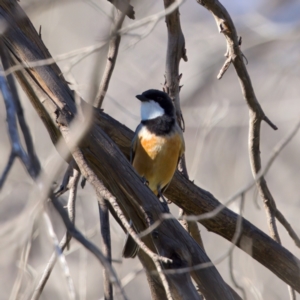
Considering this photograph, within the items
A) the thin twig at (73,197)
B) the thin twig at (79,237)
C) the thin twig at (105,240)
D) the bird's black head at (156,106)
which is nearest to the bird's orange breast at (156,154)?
the bird's black head at (156,106)

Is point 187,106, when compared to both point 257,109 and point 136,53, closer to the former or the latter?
point 136,53

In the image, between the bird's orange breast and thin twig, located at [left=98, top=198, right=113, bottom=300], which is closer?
thin twig, located at [left=98, top=198, right=113, bottom=300]

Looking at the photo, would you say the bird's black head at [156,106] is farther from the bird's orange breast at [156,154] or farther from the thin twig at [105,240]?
the thin twig at [105,240]

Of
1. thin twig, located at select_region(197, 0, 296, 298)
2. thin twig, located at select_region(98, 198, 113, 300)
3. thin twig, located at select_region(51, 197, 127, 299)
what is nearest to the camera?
thin twig, located at select_region(51, 197, 127, 299)

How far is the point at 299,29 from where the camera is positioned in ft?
22.4

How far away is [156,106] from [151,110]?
0.07 metres

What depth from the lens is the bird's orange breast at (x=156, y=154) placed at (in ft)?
15.2

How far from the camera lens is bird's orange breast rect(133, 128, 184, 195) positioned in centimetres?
462

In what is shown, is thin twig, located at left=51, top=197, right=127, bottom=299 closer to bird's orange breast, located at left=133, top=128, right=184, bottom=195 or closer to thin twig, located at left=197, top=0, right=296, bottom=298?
thin twig, located at left=197, top=0, right=296, bottom=298

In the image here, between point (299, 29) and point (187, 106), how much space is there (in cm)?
183

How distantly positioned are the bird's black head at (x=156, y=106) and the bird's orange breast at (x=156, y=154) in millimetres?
247

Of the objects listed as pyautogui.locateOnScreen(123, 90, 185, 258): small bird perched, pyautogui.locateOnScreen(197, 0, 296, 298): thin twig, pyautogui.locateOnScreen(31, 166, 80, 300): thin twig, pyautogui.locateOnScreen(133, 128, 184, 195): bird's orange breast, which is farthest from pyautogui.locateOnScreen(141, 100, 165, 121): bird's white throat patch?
pyautogui.locateOnScreen(31, 166, 80, 300): thin twig

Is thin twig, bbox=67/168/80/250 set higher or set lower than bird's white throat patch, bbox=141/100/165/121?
lower

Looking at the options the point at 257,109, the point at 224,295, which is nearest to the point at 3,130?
the point at 257,109
